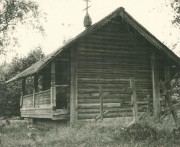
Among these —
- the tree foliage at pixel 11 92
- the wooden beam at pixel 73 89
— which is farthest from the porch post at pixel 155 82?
the tree foliage at pixel 11 92

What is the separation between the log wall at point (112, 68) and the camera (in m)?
17.7

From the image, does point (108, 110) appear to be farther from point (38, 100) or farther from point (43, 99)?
point (38, 100)

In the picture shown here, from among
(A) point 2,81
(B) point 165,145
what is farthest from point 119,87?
(A) point 2,81

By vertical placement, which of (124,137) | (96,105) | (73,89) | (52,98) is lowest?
(124,137)

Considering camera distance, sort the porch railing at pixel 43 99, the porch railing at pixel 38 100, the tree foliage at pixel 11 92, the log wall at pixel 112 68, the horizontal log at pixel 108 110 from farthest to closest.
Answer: the tree foliage at pixel 11 92 < the porch railing at pixel 38 100 < the log wall at pixel 112 68 < the horizontal log at pixel 108 110 < the porch railing at pixel 43 99

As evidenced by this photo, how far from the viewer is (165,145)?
9.52m

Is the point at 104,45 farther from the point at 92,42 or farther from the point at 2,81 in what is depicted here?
the point at 2,81

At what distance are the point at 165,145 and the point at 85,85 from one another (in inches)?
335

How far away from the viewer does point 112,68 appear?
18422mm

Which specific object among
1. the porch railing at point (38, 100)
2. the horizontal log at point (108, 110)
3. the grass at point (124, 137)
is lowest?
the grass at point (124, 137)

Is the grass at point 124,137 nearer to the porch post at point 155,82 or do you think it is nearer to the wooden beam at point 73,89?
the wooden beam at point 73,89

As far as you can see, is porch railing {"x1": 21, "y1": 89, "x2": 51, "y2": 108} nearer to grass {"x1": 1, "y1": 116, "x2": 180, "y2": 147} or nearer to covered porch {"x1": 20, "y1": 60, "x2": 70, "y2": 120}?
covered porch {"x1": 20, "y1": 60, "x2": 70, "y2": 120}

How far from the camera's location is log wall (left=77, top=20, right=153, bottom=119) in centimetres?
1766

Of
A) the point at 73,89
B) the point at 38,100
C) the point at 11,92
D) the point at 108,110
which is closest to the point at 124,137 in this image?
the point at 108,110
